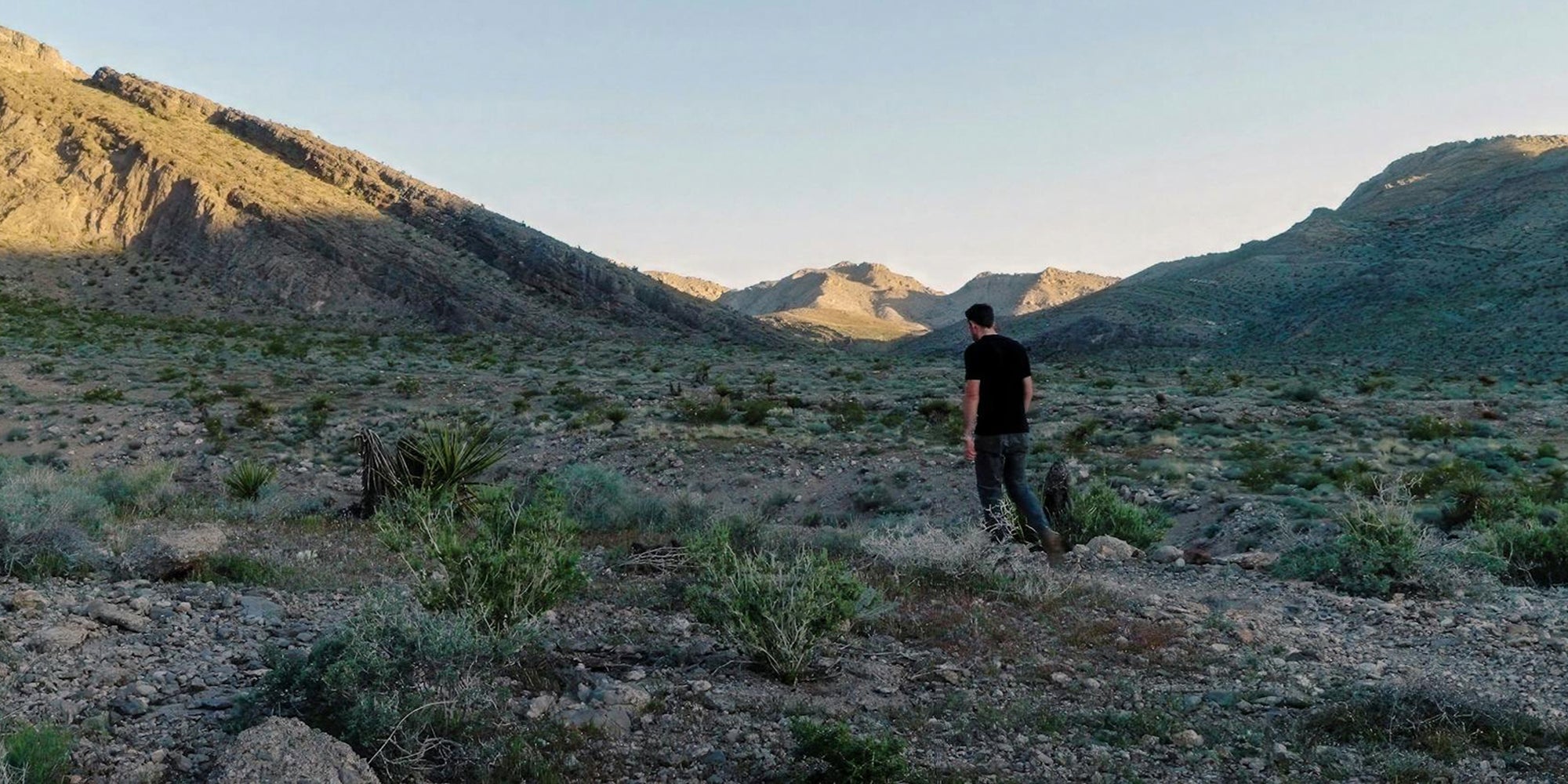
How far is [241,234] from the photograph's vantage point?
54906 mm

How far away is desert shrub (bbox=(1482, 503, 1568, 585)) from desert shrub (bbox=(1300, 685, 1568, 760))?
383 centimetres

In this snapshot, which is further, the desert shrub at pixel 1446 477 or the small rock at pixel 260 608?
the desert shrub at pixel 1446 477

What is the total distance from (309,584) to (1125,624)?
477 centimetres

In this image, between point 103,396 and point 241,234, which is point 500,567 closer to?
point 103,396

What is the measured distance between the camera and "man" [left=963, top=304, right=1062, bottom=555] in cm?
754

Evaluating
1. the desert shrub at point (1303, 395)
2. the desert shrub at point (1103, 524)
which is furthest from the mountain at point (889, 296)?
the desert shrub at point (1103, 524)

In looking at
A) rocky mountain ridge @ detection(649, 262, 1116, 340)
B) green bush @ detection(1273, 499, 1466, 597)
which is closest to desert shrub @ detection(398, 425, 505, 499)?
green bush @ detection(1273, 499, 1466, 597)

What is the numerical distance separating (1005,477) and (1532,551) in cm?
389

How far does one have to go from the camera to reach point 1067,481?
9.30m

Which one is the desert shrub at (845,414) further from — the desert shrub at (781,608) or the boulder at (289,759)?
the boulder at (289,759)

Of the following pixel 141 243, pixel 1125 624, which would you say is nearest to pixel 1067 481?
pixel 1125 624

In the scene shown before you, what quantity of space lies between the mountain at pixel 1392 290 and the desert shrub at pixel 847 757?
45.8m

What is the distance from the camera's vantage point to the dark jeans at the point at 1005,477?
24.9 ft

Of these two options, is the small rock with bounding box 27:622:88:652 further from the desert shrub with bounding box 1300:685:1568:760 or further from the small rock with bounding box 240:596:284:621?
the desert shrub with bounding box 1300:685:1568:760
